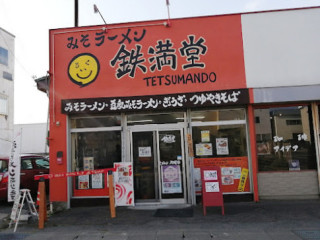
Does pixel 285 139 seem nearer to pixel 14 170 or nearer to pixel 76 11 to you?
pixel 14 170

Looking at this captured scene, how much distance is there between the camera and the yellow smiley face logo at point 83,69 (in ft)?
28.8

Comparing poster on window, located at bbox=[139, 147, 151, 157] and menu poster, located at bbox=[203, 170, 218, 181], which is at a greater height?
poster on window, located at bbox=[139, 147, 151, 157]

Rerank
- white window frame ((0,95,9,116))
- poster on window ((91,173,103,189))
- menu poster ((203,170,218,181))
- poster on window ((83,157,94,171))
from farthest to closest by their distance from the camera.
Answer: white window frame ((0,95,9,116))
poster on window ((83,157,94,171))
poster on window ((91,173,103,189))
menu poster ((203,170,218,181))

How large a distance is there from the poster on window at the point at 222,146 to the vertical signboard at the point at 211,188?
50.0 inches

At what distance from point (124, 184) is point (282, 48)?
6.19m

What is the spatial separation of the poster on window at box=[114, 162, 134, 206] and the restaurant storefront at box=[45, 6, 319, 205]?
15 centimetres

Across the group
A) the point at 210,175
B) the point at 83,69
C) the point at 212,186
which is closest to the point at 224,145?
the point at 210,175

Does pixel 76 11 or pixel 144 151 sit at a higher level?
pixel 76 11

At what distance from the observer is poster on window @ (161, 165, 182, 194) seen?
27.3 ft

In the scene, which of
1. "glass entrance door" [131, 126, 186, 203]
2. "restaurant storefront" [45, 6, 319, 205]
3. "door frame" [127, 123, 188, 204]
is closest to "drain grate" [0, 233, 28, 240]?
"restaurant storefront" [45, 6, 319, 205]

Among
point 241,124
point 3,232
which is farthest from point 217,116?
point 3,232

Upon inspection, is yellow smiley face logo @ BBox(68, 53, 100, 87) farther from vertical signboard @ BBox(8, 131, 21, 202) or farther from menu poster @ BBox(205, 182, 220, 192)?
menu poster @ BBox(205, 182, 220, 192)

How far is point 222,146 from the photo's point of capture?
8430mm

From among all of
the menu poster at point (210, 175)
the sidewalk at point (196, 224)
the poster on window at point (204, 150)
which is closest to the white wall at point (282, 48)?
the poster on window at point (204, 150)
